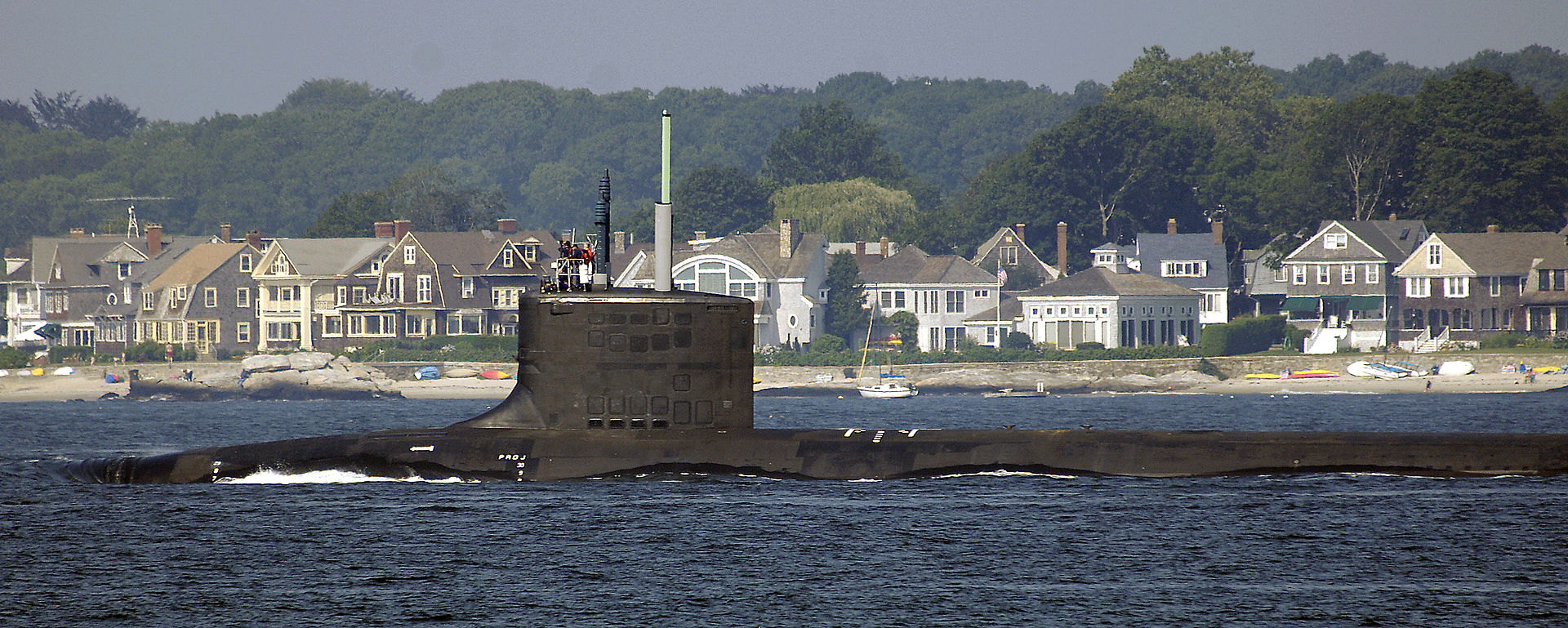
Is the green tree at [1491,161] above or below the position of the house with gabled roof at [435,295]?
above

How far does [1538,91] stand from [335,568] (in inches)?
7985

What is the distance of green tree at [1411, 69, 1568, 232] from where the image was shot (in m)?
114

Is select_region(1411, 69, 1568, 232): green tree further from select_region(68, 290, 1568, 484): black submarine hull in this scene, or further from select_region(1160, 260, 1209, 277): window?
select_region(68, 290, 1568, 484): black submarine hull

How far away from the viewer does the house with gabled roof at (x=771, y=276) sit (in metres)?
102

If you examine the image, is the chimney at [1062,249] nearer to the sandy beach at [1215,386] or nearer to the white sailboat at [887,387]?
the white sailboat at [887,387]

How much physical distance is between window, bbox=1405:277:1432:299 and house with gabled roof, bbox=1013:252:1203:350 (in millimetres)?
12489

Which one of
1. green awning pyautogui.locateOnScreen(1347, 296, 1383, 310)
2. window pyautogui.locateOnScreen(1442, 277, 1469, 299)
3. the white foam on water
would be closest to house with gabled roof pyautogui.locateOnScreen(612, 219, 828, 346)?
green awning pyautogui.locateOnScreen(1347, 296, 1383, 310)

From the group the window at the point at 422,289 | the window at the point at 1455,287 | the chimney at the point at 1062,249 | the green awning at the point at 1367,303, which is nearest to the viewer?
the window at the point at 1455,287

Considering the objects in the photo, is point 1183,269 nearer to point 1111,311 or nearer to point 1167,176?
point 1111,311

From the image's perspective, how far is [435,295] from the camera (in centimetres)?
10519

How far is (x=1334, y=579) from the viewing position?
22562mm

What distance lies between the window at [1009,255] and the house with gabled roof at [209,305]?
175 ft

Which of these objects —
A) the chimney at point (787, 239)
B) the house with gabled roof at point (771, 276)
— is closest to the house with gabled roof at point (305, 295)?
the house with gabled roof at point (771, 276)

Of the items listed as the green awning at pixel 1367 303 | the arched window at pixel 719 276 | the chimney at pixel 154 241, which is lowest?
the green awning at pixel 1367 303
